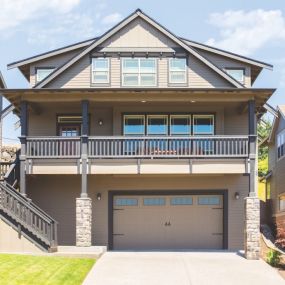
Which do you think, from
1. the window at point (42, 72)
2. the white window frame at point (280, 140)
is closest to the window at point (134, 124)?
the window at point (42, 72)

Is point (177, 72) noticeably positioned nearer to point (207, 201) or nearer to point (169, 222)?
point (207, 201)

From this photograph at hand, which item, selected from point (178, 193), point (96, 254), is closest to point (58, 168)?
point (96, 254)

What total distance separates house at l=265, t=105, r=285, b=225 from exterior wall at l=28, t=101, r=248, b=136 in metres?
5.13

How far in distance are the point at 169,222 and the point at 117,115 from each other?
5.36m

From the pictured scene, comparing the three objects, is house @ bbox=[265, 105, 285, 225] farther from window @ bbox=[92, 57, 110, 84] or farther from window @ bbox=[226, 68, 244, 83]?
window @ bbox=[92, 57, 110, 84]

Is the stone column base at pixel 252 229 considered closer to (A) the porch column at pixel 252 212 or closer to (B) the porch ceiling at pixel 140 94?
(A) the porch column at pixel 252 212

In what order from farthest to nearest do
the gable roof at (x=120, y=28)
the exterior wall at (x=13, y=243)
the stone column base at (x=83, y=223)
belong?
the gable roof at (x=120, y=28) < the stone column base at (x=83, y=223) < the exterior wall at (x=13, y=243)

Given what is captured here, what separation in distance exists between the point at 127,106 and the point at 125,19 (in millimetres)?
4140

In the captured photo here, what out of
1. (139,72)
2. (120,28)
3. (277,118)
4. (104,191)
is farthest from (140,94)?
(277,118)

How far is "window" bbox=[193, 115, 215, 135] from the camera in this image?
22875mm

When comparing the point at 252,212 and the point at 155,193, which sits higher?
the point at 155,193

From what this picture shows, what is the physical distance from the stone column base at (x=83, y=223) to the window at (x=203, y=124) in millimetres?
6230

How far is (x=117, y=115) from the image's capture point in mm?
22844

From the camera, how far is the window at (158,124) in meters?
22.9
